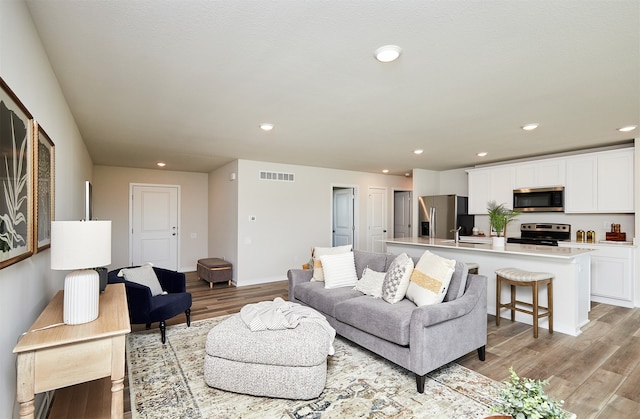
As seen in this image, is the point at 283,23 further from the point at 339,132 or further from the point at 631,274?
the point at 631,274

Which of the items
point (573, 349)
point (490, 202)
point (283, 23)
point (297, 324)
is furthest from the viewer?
point (490, 202)

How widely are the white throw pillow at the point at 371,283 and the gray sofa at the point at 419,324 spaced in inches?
3.4

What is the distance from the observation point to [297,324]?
2.45 m

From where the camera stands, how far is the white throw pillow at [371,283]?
3117 millimetres

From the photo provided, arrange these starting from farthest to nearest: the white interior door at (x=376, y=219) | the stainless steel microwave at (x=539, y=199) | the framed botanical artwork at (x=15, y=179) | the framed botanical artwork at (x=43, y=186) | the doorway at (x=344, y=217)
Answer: the white interior door at (x=376, y=219)
the doorway at (x=344, y=217)
the stainless steel microwave at (x=539, y=199)
the framed botanical artwork at (x=43, y=186)
the framed botanical artwork at (x=15, y=179)

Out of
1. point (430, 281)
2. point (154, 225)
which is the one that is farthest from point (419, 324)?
point (154, 225)

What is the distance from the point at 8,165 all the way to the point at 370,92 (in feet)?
7.77

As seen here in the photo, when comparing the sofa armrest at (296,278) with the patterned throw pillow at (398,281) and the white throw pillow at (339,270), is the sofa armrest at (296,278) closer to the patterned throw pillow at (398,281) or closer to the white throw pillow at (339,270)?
the white throw pillow at (339,270)

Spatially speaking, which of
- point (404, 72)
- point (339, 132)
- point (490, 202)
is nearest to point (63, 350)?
point (404, 72)

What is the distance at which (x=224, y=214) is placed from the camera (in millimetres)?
6391

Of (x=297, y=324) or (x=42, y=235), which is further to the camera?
(x=297, y=324)

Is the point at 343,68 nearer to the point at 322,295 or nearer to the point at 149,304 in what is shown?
the point at 322,295

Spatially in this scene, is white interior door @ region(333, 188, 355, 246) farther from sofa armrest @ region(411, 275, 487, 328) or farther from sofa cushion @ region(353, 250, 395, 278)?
sofa armrest @ region(411, 275, 487, 328)

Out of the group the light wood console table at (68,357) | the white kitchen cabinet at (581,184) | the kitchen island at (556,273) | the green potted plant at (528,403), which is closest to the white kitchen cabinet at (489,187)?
the white kitchen cabinet at (581,184)
